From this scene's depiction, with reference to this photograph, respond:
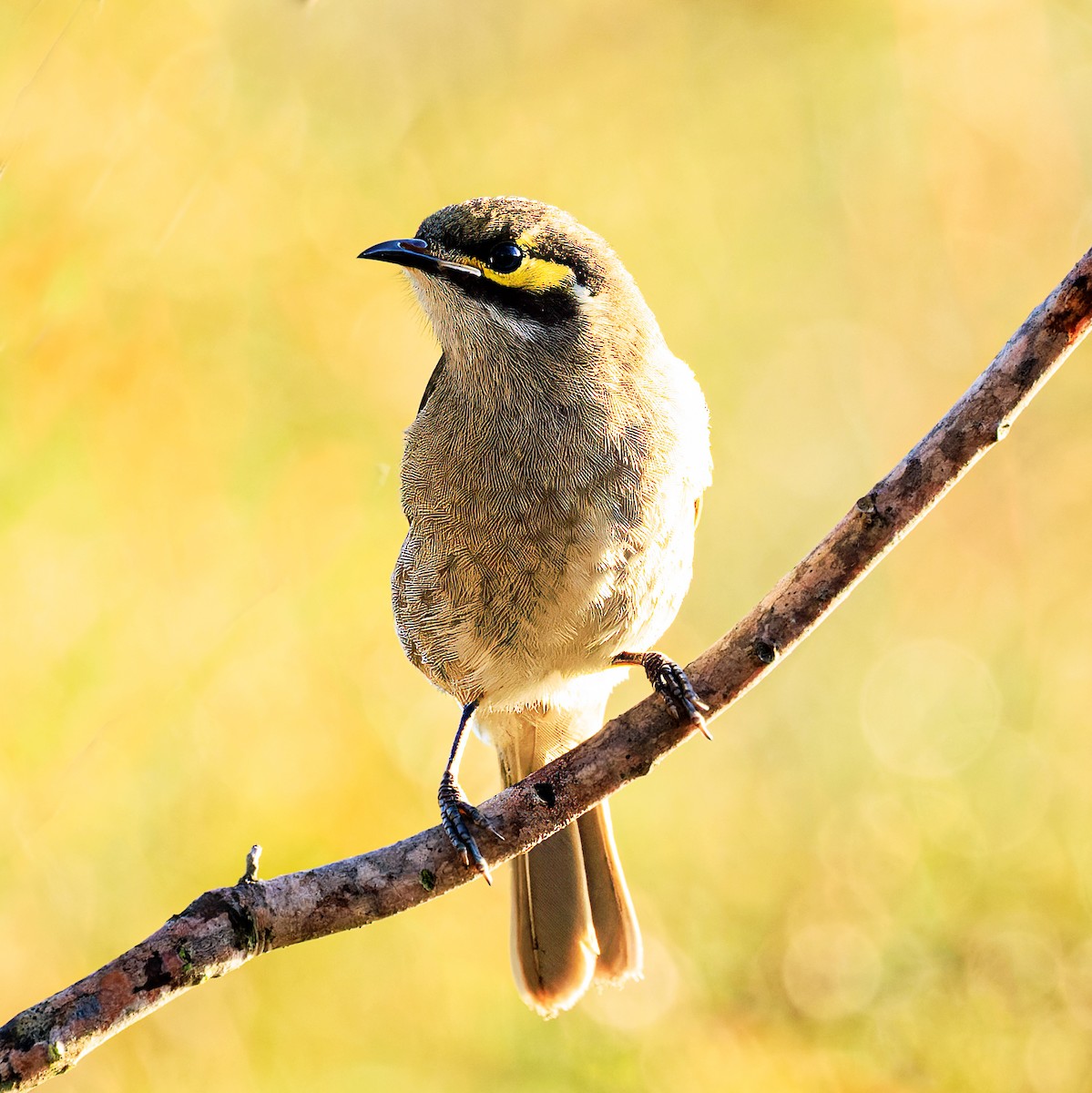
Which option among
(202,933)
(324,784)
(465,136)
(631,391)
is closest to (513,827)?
(202,933)

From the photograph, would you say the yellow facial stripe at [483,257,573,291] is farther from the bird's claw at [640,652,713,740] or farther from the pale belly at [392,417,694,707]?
the bird's claw at [640,652,713,740]

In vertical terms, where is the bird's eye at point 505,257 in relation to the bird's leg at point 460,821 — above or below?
above

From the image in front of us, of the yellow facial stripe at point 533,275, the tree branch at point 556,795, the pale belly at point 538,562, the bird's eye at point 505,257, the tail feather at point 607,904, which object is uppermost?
the bird's eye at point 505,257

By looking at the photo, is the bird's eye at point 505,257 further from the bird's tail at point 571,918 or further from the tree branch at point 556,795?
the bird's tail at point 571,918

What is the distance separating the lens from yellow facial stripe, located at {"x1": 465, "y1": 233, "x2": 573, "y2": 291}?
3.54 meters

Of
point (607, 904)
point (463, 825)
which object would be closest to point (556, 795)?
point (463, 825)

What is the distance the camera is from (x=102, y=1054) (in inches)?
175

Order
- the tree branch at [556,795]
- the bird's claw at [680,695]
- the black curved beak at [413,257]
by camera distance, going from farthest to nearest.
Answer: the black curved beak at [413,257]
the bird's claw at [680,695]
the tree branch at [556,795]

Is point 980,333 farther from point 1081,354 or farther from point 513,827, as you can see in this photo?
point 513,827

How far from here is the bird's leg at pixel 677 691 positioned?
310cm

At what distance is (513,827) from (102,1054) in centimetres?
231

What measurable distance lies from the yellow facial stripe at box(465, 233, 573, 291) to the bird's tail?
5.04 ft

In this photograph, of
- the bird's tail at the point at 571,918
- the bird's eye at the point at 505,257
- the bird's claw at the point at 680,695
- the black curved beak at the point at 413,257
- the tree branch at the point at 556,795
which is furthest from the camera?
the bird's tail at the point at 571,918

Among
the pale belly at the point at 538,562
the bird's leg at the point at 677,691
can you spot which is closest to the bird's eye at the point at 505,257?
the pale belly at the point at 538,562
